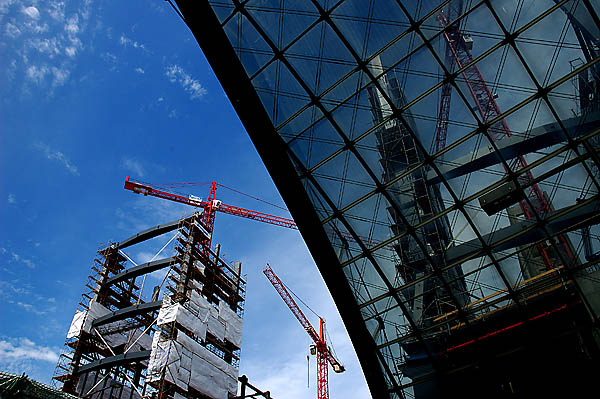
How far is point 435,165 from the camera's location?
2225cm

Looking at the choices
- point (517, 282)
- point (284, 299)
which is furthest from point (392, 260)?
point (284, 299)

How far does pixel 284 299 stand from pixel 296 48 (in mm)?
66649

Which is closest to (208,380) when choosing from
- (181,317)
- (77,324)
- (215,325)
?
(215,325)

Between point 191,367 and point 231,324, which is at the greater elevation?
point 231,324

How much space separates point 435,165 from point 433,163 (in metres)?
0.17

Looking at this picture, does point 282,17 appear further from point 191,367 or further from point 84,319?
point 84,319

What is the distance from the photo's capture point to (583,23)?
63.1ft

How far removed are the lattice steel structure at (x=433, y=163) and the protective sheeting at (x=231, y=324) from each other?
28264mm

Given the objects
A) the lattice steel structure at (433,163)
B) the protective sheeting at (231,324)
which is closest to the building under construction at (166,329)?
the protective sheeting at (231,324)

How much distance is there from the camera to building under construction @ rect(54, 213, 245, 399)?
138 ft

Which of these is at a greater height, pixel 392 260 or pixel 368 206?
pixel 368 206

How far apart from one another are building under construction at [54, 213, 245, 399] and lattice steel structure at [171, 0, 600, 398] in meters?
22.5

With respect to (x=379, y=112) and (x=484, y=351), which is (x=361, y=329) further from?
(x=379, y=112)

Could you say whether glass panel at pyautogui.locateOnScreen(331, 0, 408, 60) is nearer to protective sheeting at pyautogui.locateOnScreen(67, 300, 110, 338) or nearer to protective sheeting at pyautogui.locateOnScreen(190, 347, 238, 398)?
protective sheeting at pyautogui.locateOnScreen(190, 347, 238, 398)
